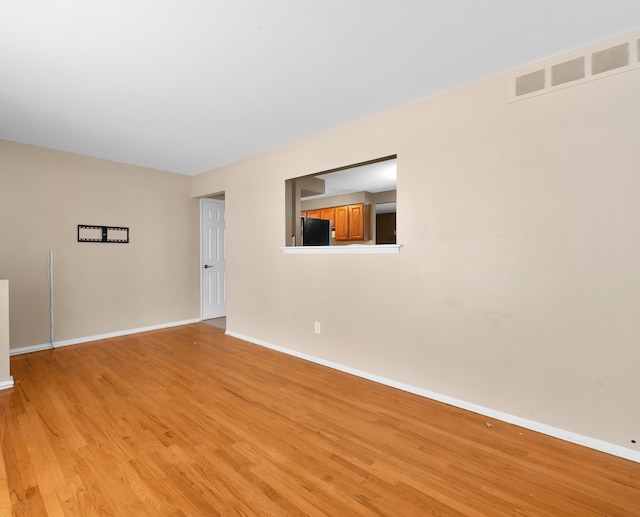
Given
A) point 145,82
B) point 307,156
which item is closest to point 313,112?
point 307,156

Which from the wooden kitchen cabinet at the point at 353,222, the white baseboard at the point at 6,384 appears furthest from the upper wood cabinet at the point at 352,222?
the white baseboard at the point at 6,384

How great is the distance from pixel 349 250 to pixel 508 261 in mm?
1448

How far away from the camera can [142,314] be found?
4.96m

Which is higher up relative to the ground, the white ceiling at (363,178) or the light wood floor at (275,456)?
the white ceiling at (363,178)

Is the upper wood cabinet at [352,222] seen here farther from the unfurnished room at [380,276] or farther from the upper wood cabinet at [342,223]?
the unfurnished room at [380,276]

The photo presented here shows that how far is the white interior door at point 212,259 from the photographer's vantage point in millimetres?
5723

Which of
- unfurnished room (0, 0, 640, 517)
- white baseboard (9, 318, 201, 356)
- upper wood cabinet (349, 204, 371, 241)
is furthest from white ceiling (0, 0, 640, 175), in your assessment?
upper wood cabinet (349, 204, 371, 241)

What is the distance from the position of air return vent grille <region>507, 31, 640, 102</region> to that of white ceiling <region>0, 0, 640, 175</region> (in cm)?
7

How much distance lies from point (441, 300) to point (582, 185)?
3.99 feet

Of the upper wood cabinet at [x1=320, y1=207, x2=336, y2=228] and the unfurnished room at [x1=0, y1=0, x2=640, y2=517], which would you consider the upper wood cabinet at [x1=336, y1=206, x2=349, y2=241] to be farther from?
the unfurnished room at [x1=0, y1=0, x2=640, y2=517]

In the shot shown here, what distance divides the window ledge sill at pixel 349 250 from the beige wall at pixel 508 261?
65 mm

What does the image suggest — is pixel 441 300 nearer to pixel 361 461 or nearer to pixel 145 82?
pixel 361 461

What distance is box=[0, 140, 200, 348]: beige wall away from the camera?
12.8 feet

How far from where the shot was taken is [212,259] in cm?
Answer: 584
